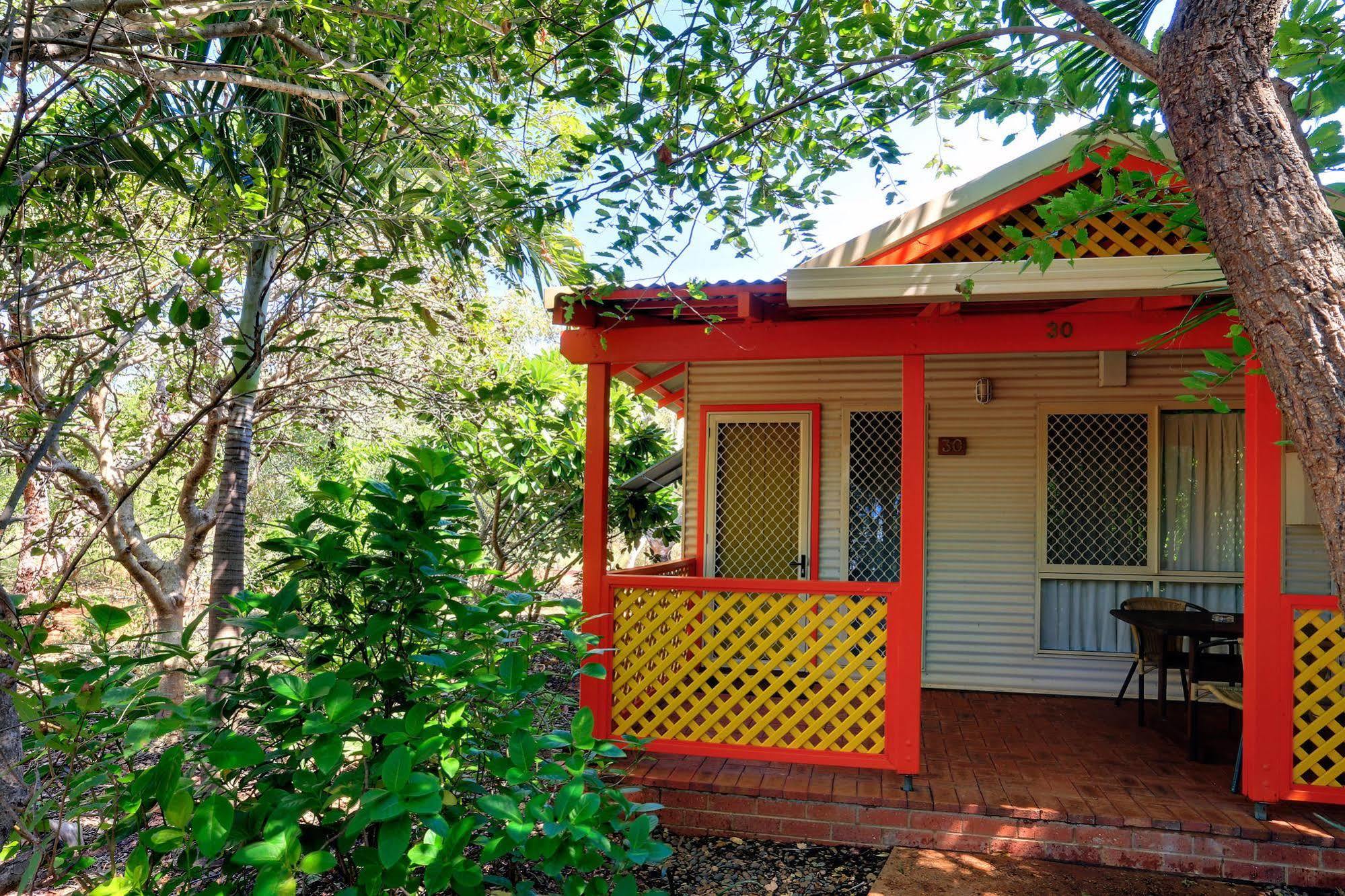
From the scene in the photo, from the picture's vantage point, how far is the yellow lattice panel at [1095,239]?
4.81 meters

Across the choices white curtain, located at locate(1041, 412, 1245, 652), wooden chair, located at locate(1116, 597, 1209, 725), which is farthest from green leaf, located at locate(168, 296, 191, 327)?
white curtain, located at locate(1041, 412, 1245, 652)

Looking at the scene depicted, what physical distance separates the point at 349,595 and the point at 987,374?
594cm

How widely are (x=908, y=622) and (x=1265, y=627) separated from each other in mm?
1800

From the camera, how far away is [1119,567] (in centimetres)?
707

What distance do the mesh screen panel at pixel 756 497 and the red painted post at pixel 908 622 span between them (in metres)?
2.74

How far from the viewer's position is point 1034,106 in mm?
4059

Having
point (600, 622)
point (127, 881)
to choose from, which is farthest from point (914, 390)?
point (127, 881)

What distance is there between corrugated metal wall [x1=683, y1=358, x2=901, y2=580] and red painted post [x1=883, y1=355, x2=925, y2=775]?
2570 millimetres

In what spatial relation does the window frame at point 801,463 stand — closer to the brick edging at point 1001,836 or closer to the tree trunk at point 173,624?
the brick edging at point 1001,836

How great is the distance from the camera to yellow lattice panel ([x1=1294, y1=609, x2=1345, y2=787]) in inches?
177

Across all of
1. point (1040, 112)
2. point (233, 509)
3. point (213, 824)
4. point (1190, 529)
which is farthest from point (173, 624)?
point (1190, 529)

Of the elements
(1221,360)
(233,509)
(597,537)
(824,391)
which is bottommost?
(597,537)

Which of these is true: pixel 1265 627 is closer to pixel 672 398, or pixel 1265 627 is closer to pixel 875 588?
A: pixel 875 588

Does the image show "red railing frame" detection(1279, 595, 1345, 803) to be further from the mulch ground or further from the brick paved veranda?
the mulch ground
